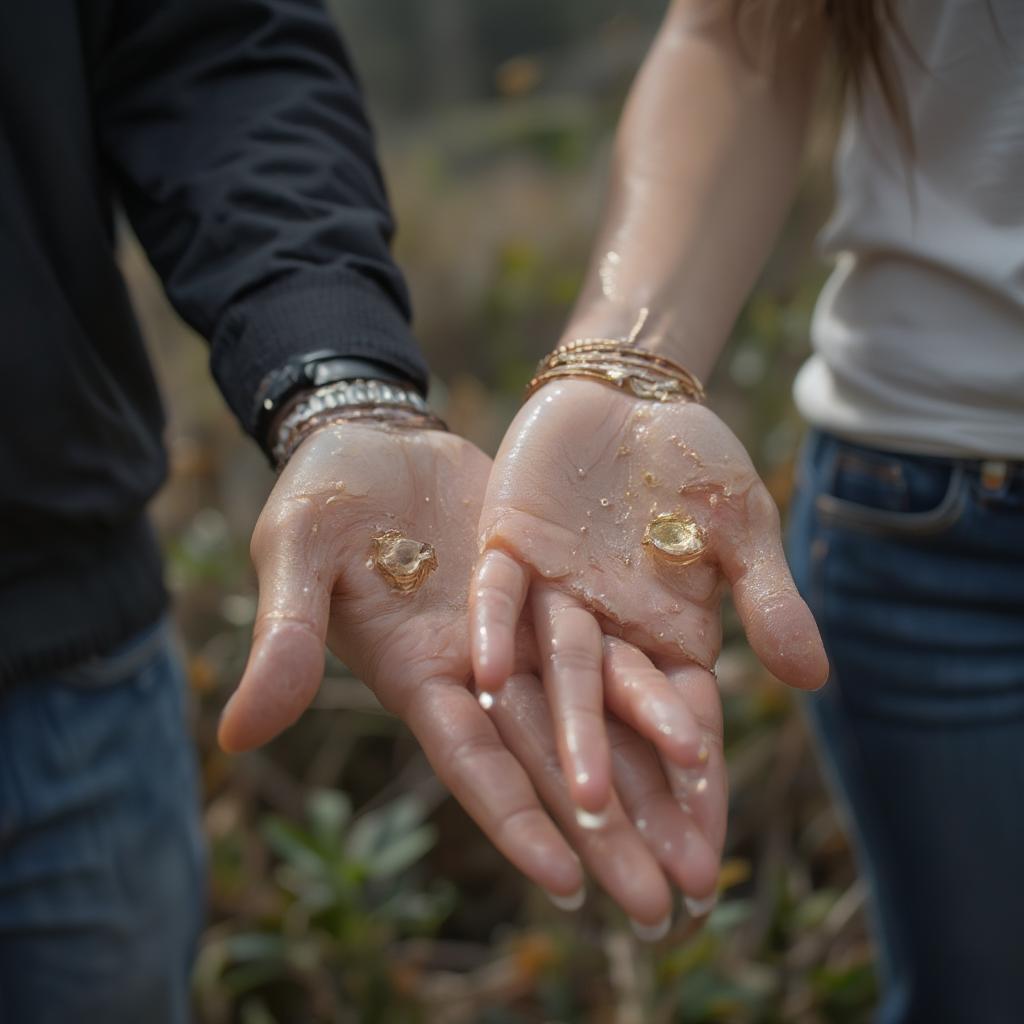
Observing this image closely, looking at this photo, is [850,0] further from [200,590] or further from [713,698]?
[200,590]

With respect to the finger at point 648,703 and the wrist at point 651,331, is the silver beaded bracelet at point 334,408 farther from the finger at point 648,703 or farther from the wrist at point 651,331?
the finger at point 648,703

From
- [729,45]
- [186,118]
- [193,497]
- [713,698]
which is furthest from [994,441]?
[193,497]

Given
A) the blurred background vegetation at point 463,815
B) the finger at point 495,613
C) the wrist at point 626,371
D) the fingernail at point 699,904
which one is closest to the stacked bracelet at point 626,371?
the wrist at point 626,371

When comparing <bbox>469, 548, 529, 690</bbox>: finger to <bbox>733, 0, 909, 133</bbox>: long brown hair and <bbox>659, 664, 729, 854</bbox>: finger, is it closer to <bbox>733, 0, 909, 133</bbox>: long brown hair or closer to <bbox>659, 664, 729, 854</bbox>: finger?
<bbox>659, 664, 729, 854</bbox>: finger

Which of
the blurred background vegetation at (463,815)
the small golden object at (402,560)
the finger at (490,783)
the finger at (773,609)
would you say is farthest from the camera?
the blurred background vegetation at (463,815)

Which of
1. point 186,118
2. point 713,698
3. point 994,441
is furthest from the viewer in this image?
point 186,118

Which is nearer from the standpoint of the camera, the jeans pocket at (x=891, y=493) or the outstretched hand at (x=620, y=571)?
the outstretched hand at (x=620, y=571)

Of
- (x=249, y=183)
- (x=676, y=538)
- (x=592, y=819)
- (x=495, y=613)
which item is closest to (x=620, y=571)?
(x=676, y=538)
